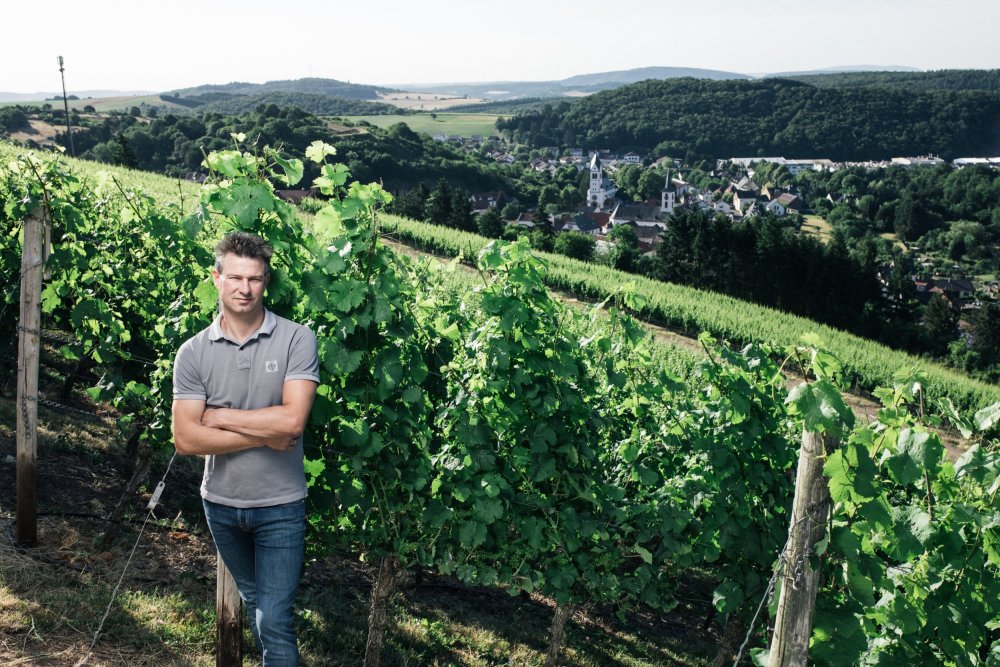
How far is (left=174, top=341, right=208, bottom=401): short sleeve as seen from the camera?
321 centimetres

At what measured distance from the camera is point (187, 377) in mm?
3229

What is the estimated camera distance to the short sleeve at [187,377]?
10.5ft

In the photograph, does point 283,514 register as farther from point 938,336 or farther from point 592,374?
point 938,336

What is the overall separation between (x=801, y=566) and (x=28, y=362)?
477cm

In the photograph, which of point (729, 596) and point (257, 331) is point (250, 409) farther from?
point (729, 596)

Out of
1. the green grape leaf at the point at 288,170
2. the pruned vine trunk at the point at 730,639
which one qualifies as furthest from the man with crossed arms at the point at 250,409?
the pruned vine trunk at the point at 730,639

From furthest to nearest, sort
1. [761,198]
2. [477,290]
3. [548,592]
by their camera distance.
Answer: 1. [761,198]
2. [548,592]
3. [477,290]

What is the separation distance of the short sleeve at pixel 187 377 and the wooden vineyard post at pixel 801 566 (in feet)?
8.37

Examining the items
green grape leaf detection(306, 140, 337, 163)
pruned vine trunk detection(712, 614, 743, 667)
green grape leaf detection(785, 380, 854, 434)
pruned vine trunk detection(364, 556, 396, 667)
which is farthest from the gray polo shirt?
pruned vine trunk detection(712, 614, 743, 667)

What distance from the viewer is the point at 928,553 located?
3.85 meters

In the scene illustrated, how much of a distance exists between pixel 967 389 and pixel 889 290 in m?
30.7

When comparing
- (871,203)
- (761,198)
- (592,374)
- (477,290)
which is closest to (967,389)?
(592,374)

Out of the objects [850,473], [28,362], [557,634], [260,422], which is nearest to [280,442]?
[260,422]

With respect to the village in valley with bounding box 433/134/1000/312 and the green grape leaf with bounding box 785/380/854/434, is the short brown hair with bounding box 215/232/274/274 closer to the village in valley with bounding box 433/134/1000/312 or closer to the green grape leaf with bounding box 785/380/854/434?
the green grape leaf with bounding box 785/380/854/434
